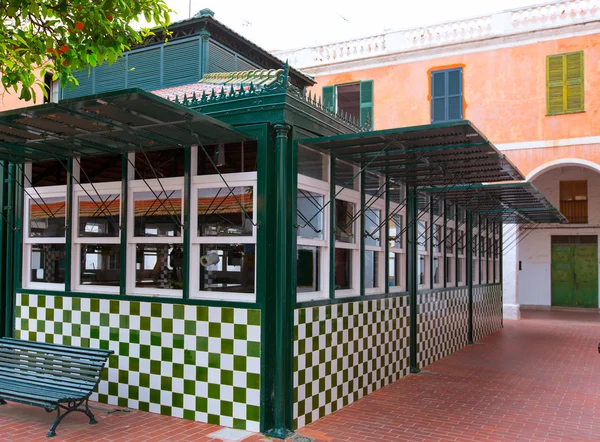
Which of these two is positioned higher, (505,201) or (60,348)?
(505,201)

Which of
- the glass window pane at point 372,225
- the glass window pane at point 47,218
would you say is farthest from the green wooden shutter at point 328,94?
the glass window pane at point 47,218

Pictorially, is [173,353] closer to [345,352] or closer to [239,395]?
[239,395]

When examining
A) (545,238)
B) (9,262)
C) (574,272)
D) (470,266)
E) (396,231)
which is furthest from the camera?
(545,238)

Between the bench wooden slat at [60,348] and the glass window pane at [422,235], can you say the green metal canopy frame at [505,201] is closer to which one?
the glass window pane at [422,235]

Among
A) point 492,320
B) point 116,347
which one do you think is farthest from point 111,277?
point 492,320

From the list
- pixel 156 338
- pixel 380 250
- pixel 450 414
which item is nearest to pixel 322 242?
pixel 380 250

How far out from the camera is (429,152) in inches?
240

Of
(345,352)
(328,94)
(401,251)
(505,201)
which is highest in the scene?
(328,94)

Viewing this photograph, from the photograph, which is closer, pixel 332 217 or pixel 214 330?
pixel 214 330

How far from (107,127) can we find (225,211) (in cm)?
136

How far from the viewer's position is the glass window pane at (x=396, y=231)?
8219mm

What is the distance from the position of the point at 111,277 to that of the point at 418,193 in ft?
14.9

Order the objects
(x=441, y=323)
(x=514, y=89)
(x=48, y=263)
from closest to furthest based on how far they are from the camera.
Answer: (x=48, y=263)
(x=441, y=323)
(x=514, y=89)

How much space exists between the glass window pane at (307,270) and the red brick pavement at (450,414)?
133 centimetres
